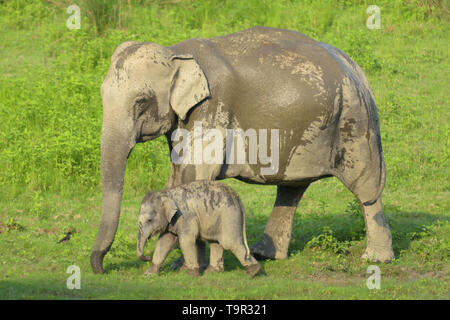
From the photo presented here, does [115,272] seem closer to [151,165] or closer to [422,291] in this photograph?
[422,291]

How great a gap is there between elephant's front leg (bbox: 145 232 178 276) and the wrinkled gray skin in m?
0.02

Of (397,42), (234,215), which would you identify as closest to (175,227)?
(234,215)

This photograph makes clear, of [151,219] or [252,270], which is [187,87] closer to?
[151,219]

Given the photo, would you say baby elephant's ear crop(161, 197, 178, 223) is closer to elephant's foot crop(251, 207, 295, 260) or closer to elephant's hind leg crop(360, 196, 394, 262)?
elephant's foot crop(251, 207, 295, 260)

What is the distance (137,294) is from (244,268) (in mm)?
1478

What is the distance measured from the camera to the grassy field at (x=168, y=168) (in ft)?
27.5

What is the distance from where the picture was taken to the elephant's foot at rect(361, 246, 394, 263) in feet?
30.9

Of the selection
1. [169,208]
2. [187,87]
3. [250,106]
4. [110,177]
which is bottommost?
[169,208]

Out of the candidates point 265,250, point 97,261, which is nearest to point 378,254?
point 265,250

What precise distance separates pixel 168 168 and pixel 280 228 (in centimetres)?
323

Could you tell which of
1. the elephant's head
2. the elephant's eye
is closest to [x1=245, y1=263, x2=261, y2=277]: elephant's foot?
the elephant's head

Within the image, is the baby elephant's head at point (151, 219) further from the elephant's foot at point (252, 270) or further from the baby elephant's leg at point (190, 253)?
the elephant's foot at point (252, 270)

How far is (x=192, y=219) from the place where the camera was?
824cm
